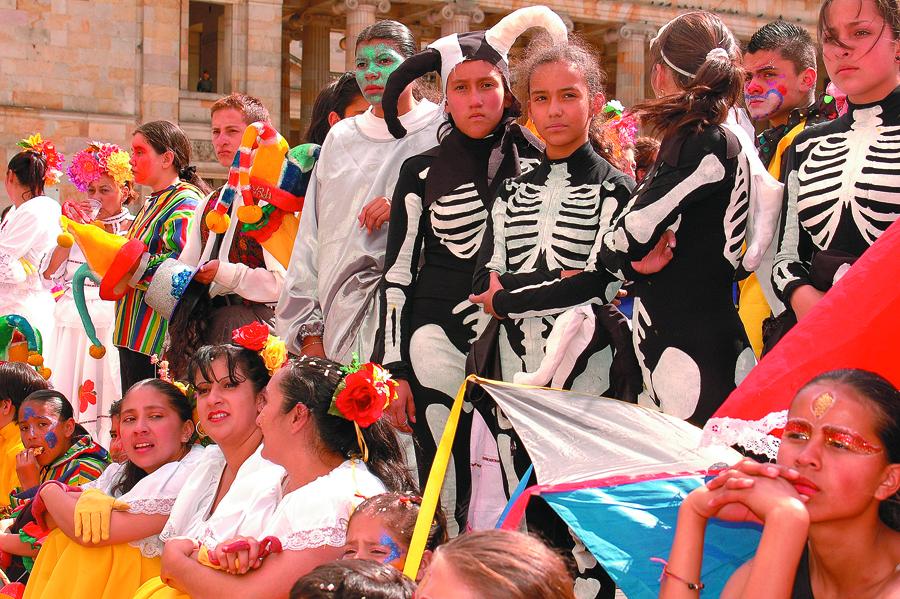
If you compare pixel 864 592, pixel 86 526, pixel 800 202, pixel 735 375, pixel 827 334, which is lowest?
pixel 86 526

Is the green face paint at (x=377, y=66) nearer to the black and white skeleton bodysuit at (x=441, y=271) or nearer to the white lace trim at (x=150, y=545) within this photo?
the black and white skeleton bodysuit at (x=441, y=271)

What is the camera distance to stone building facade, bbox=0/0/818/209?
25.6 metres

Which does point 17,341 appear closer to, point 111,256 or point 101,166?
point 101,166

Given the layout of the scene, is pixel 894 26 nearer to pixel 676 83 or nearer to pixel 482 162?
pixel 676 83

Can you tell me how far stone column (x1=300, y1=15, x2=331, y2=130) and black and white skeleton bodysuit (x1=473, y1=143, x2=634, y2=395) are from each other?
27.5m

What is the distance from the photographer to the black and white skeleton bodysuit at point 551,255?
468 centimetres

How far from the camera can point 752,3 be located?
35.1 m

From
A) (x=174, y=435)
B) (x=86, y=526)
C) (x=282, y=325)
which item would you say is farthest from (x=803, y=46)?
(x=86, y=526)

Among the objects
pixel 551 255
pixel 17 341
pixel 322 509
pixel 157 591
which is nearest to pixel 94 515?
pixel 157 591

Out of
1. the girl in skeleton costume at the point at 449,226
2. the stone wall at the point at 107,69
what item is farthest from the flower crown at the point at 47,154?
the stone wall at the point at 107,69

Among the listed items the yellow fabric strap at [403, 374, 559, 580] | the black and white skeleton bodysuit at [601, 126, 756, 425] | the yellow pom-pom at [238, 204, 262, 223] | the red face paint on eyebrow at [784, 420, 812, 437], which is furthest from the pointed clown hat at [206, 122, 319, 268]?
the red face paint on eyebrow at [784, 420, 812, 437]

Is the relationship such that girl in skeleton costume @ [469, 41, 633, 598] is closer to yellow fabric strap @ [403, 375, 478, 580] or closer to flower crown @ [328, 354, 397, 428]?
flower crown @ [328, 354, 397, 428]

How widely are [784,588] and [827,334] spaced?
0.80 metres

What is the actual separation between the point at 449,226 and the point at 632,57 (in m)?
30.1
